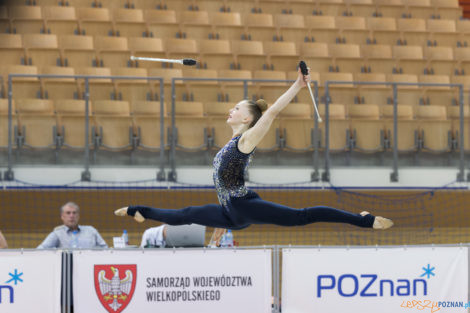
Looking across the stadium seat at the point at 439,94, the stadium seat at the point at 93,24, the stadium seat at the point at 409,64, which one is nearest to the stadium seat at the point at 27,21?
the stadium seat at the point at 93,24

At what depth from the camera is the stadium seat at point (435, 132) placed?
8664mm

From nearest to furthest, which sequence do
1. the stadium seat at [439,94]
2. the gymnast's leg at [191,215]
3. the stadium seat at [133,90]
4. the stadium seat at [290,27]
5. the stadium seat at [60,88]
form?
the gymnast's leg at [191,215] → the stadium seat at [60,88] → the stadium seat at [133,90] → the stadium seat at [439,94] → the stadium seat at [290,27]

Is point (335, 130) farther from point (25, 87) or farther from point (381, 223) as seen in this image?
point (381, 223)

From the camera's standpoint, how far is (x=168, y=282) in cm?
502

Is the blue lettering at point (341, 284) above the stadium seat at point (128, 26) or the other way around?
the other way around

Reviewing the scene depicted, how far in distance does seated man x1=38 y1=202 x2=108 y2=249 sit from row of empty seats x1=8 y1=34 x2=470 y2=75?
358 cm

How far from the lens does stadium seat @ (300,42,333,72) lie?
33.7 feet

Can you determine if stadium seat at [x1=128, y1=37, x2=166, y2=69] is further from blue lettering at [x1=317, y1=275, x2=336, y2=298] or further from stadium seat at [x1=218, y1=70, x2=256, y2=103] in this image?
blue lettering at [x1=317, y1=275, x2=336, y2=298]

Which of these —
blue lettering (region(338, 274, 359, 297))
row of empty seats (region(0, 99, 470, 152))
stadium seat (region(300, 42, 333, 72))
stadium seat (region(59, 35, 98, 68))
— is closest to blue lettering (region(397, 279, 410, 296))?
Result: blue lettering (region(338, 274, 359, 297))

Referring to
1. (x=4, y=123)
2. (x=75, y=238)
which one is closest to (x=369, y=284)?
(x=75, y=238)

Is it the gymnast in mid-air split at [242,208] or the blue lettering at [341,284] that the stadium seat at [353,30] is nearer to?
the blue lettering at [341,284]

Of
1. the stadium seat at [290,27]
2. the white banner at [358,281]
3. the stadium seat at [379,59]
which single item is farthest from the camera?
the stadium seat at [290,27]

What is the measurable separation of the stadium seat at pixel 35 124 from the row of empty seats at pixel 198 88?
0.18 meters

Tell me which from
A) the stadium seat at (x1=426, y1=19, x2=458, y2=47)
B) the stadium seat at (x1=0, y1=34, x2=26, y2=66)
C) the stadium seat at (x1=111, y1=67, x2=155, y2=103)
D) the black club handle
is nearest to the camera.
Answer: the black club handle
